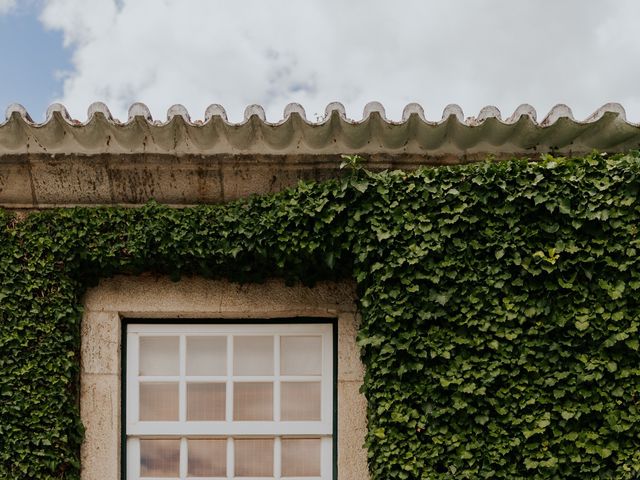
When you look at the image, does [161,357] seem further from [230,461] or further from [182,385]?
[230,461]

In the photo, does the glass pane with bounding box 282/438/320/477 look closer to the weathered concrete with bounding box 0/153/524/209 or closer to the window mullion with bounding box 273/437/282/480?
the window mullion with bounding box 273/437/282/480

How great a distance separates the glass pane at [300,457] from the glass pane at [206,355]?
2.33ft

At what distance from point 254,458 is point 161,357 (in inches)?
39.1

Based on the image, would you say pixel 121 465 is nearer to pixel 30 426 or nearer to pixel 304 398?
pixel 30 426

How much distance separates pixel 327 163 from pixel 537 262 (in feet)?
5.03

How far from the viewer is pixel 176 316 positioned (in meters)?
4.92

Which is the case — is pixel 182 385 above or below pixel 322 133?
below

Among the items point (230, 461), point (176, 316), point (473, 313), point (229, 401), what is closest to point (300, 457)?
point (230, 461)

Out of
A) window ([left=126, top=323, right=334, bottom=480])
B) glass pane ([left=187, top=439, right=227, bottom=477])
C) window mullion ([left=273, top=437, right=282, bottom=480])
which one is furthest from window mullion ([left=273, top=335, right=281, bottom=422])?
glass pane ([left=187, top=439, right=227, bottom=477])

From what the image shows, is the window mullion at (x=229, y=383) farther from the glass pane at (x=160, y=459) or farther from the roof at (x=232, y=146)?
the roof at (x=232, y=146)

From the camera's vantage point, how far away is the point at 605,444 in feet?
13.6

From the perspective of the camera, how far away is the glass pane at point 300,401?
16.1ft

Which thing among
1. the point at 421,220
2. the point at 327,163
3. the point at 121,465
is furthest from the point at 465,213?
the point at 121,465

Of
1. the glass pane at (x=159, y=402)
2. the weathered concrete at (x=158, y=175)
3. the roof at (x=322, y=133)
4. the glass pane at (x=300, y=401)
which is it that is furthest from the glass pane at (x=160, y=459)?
the roof at (x=322, y=133)
